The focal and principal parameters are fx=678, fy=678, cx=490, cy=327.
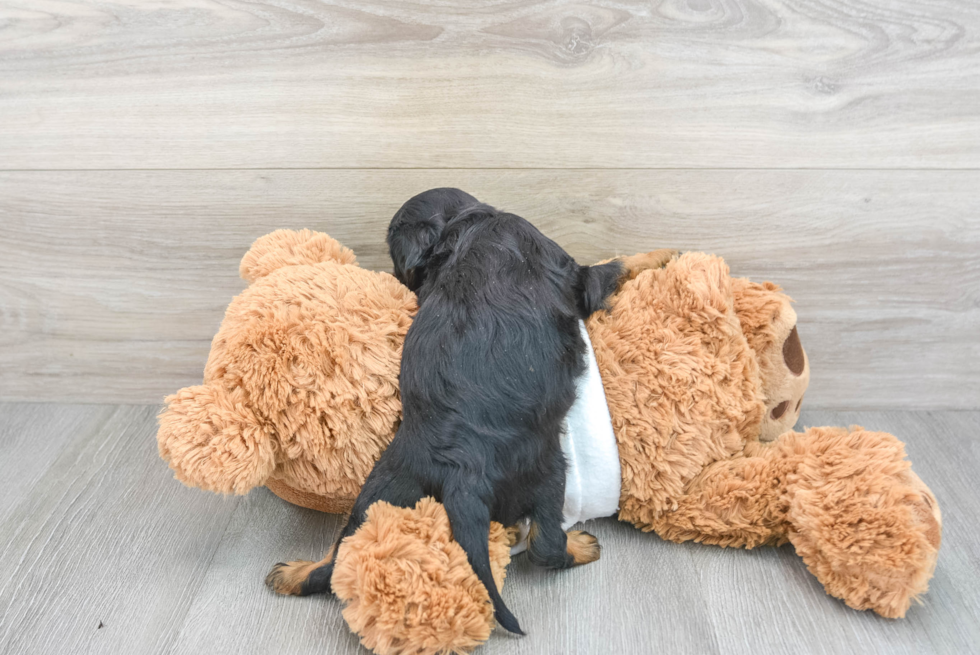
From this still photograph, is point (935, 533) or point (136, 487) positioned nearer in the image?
point (935, 533)

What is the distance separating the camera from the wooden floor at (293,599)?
2.71ft

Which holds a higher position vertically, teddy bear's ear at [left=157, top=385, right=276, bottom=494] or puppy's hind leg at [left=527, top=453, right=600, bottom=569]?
teddy bear's ear at [left=157, top=385, right=276, bottom=494]

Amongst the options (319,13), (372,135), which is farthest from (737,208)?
(319,13)

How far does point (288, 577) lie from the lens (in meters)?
0.90

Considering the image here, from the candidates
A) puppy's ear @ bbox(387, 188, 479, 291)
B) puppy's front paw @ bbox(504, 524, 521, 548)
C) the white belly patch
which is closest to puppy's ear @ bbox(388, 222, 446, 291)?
puppy's ear @ bbox(387, 188, 479, 291)

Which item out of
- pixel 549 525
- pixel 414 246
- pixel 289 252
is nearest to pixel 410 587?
pixel 549 525

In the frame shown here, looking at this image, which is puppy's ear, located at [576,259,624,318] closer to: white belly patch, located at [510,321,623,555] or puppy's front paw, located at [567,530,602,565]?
white belly patch, located at [510,321,623,555]

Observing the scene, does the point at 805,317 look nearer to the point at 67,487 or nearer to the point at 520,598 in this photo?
the point at 520,598

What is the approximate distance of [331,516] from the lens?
1.05 metres

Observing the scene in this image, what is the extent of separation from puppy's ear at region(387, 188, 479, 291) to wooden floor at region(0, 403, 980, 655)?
409 mm

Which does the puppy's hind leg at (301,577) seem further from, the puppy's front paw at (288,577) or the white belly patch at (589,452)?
the white belly patch at (589,452)

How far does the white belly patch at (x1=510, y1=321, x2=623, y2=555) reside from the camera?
2.94 feet

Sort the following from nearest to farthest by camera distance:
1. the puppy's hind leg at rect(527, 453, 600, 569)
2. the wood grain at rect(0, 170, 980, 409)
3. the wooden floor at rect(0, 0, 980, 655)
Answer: the puppy's hind leg at rect(527, 453, 600, 569), the wooden floor at rect(0, 0, 980, 655), the wood grain at rect(0, 170, 980, 409)

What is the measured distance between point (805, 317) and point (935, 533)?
472 mm
